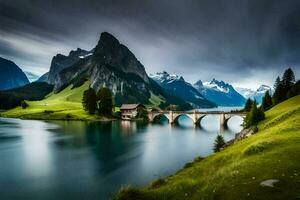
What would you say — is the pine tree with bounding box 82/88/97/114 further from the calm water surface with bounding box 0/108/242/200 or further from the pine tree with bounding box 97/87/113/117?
the calm water surface with bounding box 0/108/242/200

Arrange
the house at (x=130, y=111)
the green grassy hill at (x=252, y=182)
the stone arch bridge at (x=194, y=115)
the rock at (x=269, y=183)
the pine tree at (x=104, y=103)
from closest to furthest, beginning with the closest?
the green grassy hill at (x=252, y=182), the rock at (x=269, y=183), the stone arch bridge at (x=194, y=115), the pine tree at (x=104, y=103), the house at (x=130, y=111)

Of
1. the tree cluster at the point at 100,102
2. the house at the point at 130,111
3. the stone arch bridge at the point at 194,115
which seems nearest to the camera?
the stone arch bridge at the point at 194,115

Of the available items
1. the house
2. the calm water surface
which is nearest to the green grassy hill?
the calm water surface

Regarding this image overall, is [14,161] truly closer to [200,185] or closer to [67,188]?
[67,188]

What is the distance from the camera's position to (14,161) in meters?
56.2

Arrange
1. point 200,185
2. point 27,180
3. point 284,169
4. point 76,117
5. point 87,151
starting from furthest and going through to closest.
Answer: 1. point 76,117
2. point 87,151
3. point 27,180
4. point 200,185
5. point 284,169

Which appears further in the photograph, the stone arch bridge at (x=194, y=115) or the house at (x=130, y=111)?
the house at (x=130, y=111)

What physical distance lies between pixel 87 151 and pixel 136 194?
4679 centimetres

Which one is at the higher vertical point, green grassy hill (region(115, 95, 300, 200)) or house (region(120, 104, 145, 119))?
house (region(120, 104, 145, 119))

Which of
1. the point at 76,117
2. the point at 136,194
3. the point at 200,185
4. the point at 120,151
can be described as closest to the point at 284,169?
the point at 200,185

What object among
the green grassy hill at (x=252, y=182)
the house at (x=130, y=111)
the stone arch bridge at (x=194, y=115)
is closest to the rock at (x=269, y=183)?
the green grassy hill at (x=252, y=182)

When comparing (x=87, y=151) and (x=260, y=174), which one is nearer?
(x=260, y=174)

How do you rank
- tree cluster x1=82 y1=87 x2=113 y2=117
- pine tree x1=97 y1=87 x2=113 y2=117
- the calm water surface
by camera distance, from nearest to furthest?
the calm water surface, pine tree x1=97 y1=87 x2=113 y2=117, tree cluster x1=82 y1=87 x2=113 y2=117

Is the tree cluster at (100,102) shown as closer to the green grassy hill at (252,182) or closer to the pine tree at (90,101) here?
the pine tree at (90,101)
